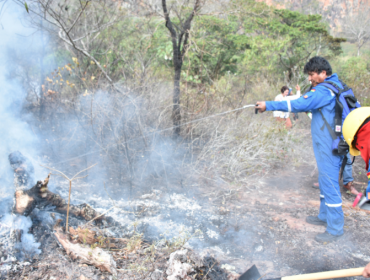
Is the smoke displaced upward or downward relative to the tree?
downward

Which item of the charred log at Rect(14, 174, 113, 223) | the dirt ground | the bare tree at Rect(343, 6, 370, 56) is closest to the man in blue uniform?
the dirt ground

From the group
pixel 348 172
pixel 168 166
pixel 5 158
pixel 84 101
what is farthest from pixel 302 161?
pixel 5 158

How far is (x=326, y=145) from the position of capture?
9.43ft

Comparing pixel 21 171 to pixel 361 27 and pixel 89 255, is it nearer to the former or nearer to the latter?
pixel 89 255

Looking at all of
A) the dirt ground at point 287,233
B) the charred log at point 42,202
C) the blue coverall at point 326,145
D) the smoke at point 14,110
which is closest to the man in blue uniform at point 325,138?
the blue coverall at point 326,145

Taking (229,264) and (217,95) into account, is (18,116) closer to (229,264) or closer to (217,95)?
(217,95)

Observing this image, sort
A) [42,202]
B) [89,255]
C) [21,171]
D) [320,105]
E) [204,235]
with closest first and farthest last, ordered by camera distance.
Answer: [89,255] < [320,105] < [42,202] < [204,235] < [21,171]

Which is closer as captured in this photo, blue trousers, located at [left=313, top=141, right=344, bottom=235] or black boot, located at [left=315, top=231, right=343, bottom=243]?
blue trousers, located at [left=313, top=141, right=344, bottom=235]

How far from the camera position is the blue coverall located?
112 inches

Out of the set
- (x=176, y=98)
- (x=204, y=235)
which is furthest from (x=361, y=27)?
(x=204, y=235)

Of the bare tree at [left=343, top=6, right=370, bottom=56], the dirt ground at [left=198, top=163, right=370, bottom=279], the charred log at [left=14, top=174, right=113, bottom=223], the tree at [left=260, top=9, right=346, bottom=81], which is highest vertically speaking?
the bare tree at [left=343, top=6, right=370, bottom=56]

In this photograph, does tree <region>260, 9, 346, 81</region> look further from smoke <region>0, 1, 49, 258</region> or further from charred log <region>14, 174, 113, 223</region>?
charred log <region>14, 174, 113, 223</region>

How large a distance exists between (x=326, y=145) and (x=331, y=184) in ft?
1.47

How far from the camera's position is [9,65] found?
5301 millimetres
